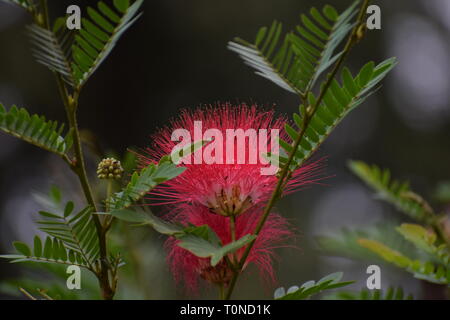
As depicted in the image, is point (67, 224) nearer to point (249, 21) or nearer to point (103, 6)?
point (103, 6)

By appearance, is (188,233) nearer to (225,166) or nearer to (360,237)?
(225,166)

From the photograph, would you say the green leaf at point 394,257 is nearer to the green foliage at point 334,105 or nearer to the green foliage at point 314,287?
the green foliage at point 314,287

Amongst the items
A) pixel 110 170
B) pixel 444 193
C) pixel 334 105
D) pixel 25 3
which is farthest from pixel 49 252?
pixel 444 193

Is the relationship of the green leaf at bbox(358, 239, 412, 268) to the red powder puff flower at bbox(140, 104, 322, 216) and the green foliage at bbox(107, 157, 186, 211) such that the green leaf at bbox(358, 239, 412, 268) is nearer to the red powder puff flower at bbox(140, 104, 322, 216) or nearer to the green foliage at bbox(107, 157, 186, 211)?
the red powder puff flower at bbox(140, 104, 322, 216)

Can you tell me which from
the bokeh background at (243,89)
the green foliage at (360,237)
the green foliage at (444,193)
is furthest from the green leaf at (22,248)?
the bokeh background at (243,89)

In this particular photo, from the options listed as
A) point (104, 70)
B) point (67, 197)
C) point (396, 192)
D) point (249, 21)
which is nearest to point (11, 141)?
point (104, 70)
